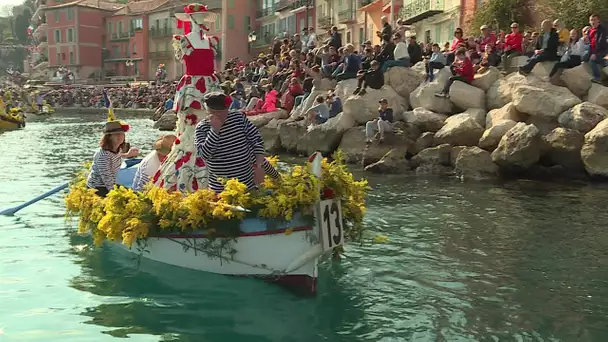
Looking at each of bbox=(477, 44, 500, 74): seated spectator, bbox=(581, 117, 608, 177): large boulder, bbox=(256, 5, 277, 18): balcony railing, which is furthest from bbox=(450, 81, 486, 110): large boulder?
bbox=(256, 5, 277, 18): balcony railing

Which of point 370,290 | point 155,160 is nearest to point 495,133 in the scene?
point 370,290

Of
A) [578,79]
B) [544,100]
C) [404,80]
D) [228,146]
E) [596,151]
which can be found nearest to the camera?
[228,146]

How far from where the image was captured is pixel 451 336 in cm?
645

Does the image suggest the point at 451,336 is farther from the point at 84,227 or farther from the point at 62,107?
the point at 62,107

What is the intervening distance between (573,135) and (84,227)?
1248 centimetres

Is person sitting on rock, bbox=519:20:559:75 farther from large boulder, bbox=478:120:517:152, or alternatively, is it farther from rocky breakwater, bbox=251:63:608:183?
large boulder, bbox=478:120:517:152

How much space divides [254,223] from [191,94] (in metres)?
2.07

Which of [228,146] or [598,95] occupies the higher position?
[598,95]

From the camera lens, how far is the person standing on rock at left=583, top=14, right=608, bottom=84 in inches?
669

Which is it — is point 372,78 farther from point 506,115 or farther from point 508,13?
point 508,13

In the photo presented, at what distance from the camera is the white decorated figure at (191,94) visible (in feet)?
26.8

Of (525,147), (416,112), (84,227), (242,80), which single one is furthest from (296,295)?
(242,80)

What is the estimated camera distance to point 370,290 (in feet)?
25.8

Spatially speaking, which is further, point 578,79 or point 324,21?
point 324,21
